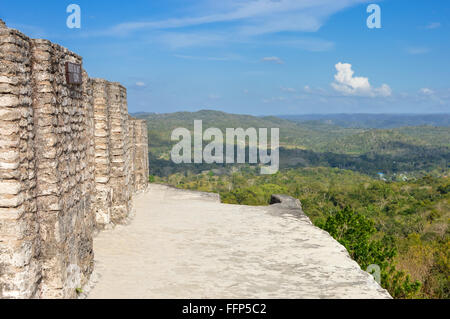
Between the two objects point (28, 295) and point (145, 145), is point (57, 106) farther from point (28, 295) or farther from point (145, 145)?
point (145, 145)

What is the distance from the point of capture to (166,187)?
15.1 meters

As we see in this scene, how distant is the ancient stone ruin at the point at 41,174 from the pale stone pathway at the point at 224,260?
85cm

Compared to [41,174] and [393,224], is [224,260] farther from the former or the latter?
[393,224]

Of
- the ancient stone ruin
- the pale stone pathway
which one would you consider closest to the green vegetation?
the pale stone pathway

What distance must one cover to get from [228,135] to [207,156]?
84.2 ft

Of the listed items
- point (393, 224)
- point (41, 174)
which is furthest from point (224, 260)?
point (393, 224)

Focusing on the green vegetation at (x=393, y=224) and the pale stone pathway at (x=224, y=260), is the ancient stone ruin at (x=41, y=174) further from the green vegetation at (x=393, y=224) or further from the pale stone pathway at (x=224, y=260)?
the green vegetation at (x=393, y=224)

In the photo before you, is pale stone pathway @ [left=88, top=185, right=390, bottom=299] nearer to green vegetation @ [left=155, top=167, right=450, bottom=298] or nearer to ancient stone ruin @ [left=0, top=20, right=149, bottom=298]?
ancient stone ruin @ [left=0, top=20, right=149, bottom=298]

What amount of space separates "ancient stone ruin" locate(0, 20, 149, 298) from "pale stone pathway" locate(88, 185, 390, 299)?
845mm

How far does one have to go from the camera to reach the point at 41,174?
176 inches

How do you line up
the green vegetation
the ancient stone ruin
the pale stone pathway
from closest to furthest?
the ancient stone ruin
the pale stone pathway
the green vegetation

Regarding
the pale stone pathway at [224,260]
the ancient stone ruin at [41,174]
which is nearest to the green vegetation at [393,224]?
the pale stone pathway at [224,260]

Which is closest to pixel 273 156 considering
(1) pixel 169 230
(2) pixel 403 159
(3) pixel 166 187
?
(2) pixel 403 159

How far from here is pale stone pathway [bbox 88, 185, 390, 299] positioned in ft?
18.5
